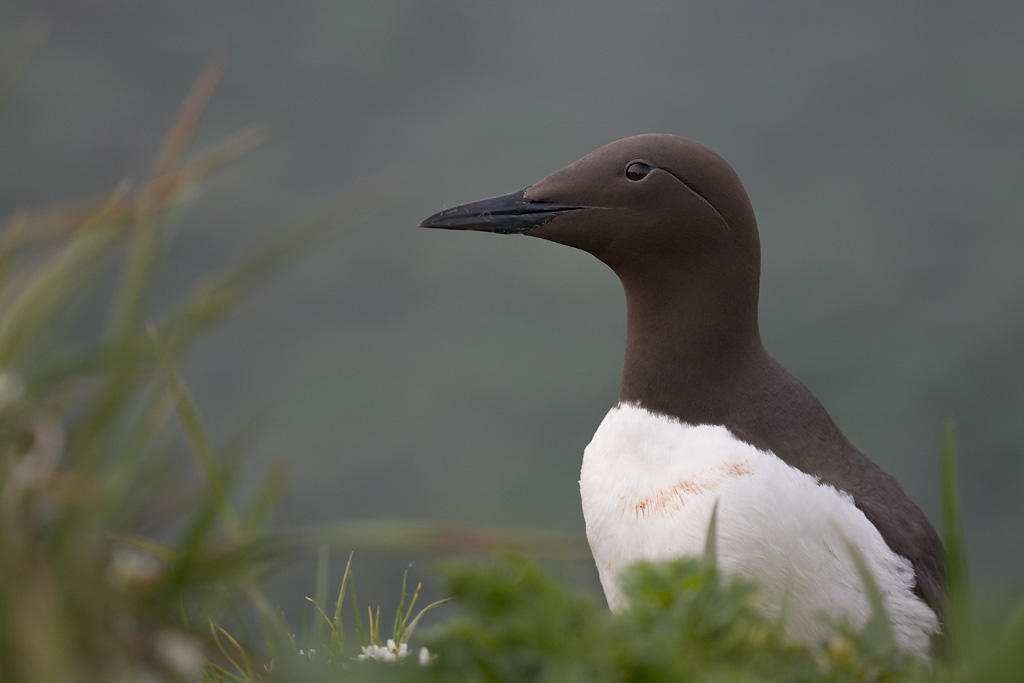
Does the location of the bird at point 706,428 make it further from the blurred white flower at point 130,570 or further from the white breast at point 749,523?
the blurred white flower at point 130,570

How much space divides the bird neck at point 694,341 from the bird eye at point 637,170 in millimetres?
308

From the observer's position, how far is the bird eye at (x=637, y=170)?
3.82 m

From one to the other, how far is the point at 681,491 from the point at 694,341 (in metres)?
0.48

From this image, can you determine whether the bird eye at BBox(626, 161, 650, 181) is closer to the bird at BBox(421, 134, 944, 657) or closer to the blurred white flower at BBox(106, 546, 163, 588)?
the bird at BBox(421, 134, 944, 657)

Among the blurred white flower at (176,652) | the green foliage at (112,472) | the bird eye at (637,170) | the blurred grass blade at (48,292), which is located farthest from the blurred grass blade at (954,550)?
the bird eye at (637,170)

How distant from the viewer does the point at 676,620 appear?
1.91 m

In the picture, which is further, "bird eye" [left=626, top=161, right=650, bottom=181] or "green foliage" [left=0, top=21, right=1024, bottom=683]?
"bird eye" [left=626, top=161, right=650, bottom=181]

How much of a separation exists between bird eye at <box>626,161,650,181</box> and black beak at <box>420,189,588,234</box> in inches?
8.8

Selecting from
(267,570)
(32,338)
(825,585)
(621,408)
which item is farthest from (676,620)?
(621,408)

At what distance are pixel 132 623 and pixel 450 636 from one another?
481 millimetres

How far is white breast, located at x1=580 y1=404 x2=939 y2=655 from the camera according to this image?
3.37 meters

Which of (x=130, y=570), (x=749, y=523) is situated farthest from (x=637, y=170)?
(x=130, y=570)

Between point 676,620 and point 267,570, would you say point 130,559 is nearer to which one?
point 267,570

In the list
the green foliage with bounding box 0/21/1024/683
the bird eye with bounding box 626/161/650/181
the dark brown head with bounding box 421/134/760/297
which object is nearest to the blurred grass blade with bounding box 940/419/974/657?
the green foliage with bounding box 0/21/1024/683
